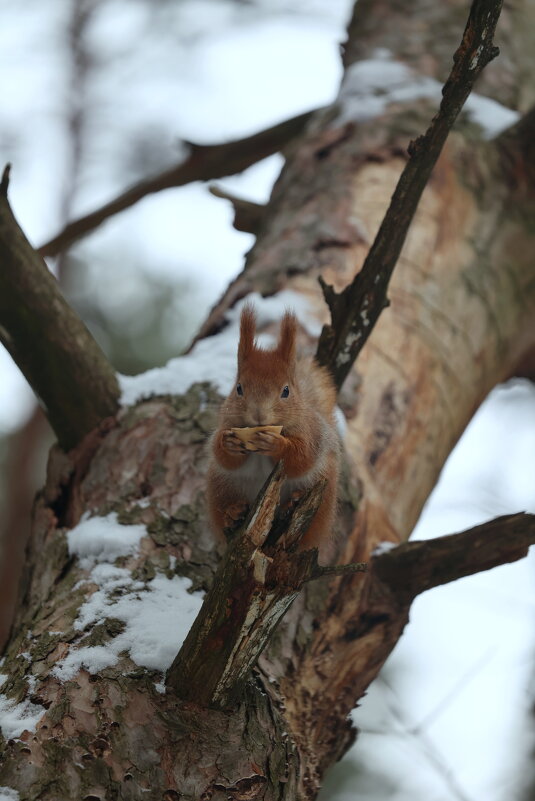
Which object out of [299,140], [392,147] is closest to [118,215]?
[299,140]

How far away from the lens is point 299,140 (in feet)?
9.61

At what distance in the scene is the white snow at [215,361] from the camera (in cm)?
200

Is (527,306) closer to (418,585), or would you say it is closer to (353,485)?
(353,485)

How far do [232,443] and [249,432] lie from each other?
4 cm

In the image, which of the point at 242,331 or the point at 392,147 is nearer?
the point at 242,331

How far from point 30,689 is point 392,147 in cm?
201

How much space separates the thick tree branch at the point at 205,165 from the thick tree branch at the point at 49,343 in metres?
1.34

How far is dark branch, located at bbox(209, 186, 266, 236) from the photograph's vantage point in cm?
290

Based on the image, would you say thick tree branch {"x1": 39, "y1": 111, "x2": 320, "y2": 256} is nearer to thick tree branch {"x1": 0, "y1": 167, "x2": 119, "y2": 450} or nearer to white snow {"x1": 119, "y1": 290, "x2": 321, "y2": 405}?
white snow {"x1": 119, "y1": 290, "x2": 321, "y2": 405}

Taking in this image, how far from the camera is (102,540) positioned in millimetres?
1546

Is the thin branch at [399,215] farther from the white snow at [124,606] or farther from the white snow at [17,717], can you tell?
the white snow at [17,717]

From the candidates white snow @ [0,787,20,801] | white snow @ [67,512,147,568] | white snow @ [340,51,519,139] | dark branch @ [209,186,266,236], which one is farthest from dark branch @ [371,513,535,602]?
white snow @ [340,51,519,139]

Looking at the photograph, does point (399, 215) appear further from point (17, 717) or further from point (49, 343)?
point (17, 717)

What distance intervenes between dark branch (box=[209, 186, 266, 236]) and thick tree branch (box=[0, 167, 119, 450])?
3.70 ft
